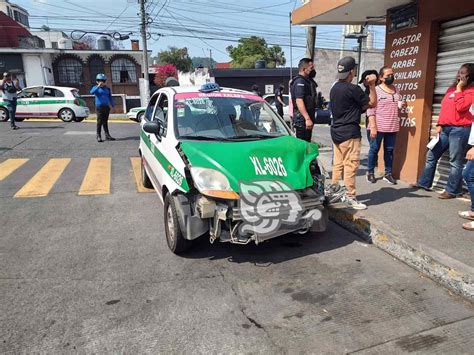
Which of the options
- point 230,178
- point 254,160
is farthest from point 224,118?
point 230,178

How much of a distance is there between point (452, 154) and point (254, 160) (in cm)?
310

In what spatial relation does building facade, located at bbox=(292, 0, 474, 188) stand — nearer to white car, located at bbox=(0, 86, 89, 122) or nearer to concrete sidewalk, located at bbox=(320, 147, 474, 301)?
concrete sidewalk, located at bbox=(320, 147, 474, 301)

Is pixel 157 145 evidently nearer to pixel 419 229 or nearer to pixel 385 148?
pixel 419 229

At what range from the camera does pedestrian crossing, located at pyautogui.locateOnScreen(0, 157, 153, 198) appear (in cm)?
665

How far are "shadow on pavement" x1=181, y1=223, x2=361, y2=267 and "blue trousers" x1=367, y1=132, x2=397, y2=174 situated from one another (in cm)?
222

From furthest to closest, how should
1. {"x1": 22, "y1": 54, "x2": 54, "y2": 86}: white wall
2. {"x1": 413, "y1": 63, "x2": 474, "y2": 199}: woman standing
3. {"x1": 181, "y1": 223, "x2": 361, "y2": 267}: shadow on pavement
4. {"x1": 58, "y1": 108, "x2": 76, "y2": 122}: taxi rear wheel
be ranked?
{"x1": 22, "y1": 54, "x2": 54, "y2": 86}: white wall < {"x1": 58, "y1": 108, "x2": 76, "y2": 122}: taxi rear wheel < {"x1": 413, "y1": 63, "x2": 474, "y2": 199}: woman standing < {"x1": 181, "y1": 223, "x2": 361, "y2": 267}: shadow on pavement

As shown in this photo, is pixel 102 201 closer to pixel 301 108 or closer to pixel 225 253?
pixel 225 253

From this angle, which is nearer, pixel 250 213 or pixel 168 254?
pixel 250 213

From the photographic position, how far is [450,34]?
564cm

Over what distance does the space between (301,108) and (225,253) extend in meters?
2.73

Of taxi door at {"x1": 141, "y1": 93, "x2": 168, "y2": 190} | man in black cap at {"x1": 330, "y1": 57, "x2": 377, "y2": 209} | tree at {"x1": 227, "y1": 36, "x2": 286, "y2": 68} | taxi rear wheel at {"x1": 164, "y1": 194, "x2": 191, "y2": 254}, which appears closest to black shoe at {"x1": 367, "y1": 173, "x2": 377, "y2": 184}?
man in black cap at {"x1": 330, "y1": 57, "x2": 377, "y2": 209}

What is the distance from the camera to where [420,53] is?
6031mm

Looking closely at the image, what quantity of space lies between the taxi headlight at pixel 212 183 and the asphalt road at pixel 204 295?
80 cm

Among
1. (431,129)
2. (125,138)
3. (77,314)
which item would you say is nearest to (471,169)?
(431,129)
